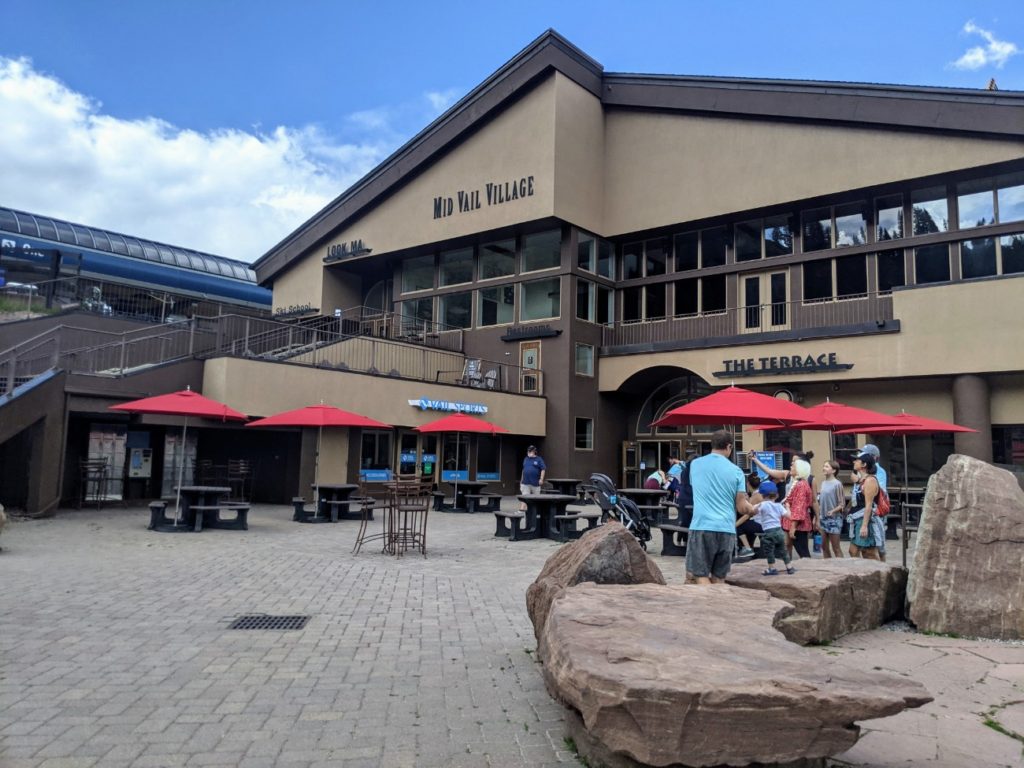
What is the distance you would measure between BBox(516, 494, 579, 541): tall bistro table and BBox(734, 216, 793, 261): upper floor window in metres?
14.1

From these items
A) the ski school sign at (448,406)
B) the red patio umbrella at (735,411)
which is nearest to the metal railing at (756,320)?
the ski school sign at (448,406)

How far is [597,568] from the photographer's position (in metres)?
5.28

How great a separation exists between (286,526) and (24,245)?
17752mm

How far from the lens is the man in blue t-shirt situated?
6246mm

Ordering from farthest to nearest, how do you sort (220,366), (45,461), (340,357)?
(340,357), (220,366), (45,461)

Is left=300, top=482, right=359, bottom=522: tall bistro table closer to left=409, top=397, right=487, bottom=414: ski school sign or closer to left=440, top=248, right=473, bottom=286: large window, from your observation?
left=409, top=397, right=487, bottom=414: ski school sign

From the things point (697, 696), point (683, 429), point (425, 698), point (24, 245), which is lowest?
point (425, 698)

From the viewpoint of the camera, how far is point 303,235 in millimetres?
32844

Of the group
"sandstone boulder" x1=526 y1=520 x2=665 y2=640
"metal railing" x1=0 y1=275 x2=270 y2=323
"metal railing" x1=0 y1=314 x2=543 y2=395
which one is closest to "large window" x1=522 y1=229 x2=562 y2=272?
"metal railing" x1=0 y1=314 x2=543 y2=395

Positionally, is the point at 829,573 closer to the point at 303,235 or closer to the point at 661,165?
the point at 661,165

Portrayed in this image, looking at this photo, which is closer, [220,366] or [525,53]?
[220,366]

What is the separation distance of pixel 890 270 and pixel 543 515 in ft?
Answer: 47.4

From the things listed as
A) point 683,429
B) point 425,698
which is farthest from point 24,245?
point 425,698

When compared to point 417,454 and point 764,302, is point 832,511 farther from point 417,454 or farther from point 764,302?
point 417,454
